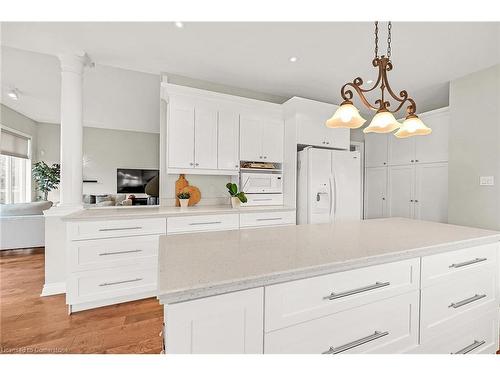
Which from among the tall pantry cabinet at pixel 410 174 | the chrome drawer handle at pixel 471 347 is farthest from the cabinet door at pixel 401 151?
the chrome drawer handle at pixel 471 347

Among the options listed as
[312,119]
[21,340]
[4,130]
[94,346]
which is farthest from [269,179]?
[4,130]

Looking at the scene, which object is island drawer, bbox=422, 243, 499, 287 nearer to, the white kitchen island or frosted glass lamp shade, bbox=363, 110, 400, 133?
the white kitchen island

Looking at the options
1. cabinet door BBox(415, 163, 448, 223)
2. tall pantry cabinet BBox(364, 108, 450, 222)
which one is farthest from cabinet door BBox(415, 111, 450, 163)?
cabinet door BBox(415, 163, 448, 223)

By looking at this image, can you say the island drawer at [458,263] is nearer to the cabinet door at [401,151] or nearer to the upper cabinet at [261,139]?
the upper cabinet at [261,139]

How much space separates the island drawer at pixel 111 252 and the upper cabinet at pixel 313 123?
7.27 ft

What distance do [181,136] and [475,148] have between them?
349 cm

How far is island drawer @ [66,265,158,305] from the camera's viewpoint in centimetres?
204

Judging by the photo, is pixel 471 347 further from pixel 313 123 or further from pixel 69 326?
pixel 69 326

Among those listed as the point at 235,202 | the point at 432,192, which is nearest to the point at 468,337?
the point at 235,202

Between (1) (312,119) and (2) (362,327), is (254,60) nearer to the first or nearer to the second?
(1) (312,119)

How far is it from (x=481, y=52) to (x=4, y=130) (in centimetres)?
748

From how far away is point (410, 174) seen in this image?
3701mm

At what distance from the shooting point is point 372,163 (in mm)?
4383

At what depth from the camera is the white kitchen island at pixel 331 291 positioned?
0.72m
